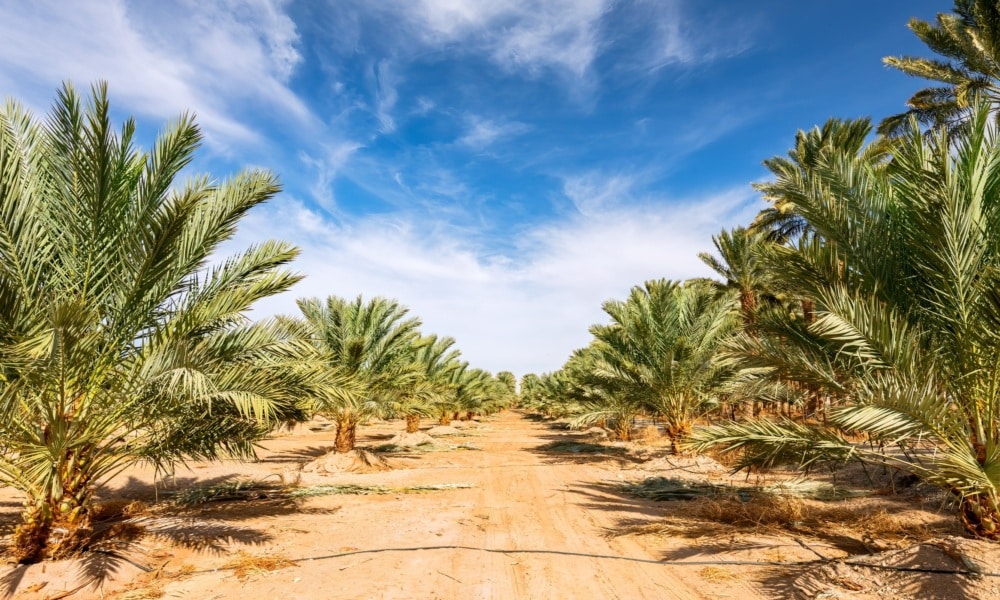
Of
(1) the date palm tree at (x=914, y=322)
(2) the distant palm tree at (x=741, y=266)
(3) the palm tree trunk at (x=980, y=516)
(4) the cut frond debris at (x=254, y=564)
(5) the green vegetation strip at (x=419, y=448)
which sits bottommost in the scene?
(5) the green vegetation strip at (x=419, y=448)

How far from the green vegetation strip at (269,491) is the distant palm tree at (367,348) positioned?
12.0 ft

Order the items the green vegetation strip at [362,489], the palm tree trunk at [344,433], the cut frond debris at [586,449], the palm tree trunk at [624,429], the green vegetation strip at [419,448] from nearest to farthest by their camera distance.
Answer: the green vegetation strip at [362,489] < the palm tree trunk at [344,433] < the cut frond debris at [586,449] < the green vegetation strip at [419,448] < the palm tree trunk at [624,429]

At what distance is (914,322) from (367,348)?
528 inches

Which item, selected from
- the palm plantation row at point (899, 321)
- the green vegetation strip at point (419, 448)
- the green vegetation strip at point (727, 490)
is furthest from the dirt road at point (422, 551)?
the green vegetation strip at point (419, 448)

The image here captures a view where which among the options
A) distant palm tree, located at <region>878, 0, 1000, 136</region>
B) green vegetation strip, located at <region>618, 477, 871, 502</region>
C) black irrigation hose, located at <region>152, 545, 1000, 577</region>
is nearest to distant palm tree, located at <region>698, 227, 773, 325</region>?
distant palm tree, located at <region>878, 0, 1000, 136</region>

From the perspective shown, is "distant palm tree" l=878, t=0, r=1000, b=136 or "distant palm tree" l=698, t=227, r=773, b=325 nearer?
"distant palm tree" l=878, t=0, r=1000, b=136

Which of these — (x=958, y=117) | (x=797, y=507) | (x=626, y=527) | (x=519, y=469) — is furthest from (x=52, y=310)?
(x=958, y=117)

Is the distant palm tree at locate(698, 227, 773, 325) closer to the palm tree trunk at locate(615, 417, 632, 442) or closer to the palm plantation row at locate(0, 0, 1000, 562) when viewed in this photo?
the palm tree trunk at locate(615, 417, 632, 442)

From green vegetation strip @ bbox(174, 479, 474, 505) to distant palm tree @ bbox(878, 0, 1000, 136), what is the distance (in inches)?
671

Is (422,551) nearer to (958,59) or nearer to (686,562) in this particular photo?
(686,562)

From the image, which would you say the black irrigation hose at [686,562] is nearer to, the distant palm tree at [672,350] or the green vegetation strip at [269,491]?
the green vegetation strip at [269,491]

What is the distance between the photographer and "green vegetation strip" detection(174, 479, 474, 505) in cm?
864

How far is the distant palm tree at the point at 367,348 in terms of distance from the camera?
1419 centimetres

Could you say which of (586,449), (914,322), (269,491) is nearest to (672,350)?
(586,449)
